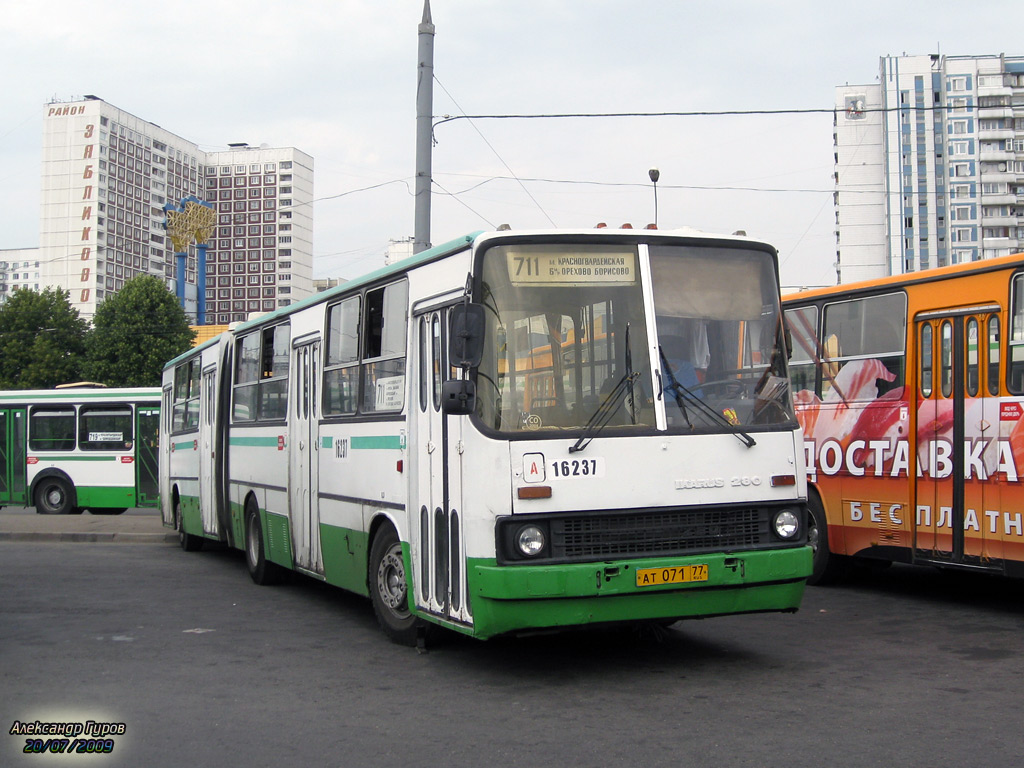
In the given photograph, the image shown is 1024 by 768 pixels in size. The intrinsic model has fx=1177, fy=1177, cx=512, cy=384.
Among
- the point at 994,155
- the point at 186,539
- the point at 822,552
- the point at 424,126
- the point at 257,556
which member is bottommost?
the point at 186,539

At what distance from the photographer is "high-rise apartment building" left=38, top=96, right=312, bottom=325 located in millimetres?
149625

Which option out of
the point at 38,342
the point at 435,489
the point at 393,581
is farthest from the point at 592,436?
the point at 38,342

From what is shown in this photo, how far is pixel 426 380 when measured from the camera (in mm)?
8367

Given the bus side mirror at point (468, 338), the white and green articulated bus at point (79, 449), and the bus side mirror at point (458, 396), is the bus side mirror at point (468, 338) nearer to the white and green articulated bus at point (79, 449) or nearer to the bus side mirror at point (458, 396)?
the bus side mirror at point (458, 396)

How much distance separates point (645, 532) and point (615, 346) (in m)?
1.19

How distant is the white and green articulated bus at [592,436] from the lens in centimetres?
722

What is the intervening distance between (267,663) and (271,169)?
623 ft

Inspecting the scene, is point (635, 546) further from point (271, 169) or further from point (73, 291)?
point (271, 169)

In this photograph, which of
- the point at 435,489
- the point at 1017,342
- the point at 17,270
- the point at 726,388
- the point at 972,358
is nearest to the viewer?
the point at 726,388

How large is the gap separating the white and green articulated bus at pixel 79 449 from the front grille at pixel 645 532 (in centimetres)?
2116

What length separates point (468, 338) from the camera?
716cm

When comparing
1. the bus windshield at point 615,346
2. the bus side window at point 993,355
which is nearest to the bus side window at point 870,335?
the bus side window at point 993,355

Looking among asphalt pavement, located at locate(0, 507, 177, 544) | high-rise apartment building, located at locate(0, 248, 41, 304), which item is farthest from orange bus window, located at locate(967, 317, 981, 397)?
high-rise apartment building, located at locate(0, 248, 41, 304)
